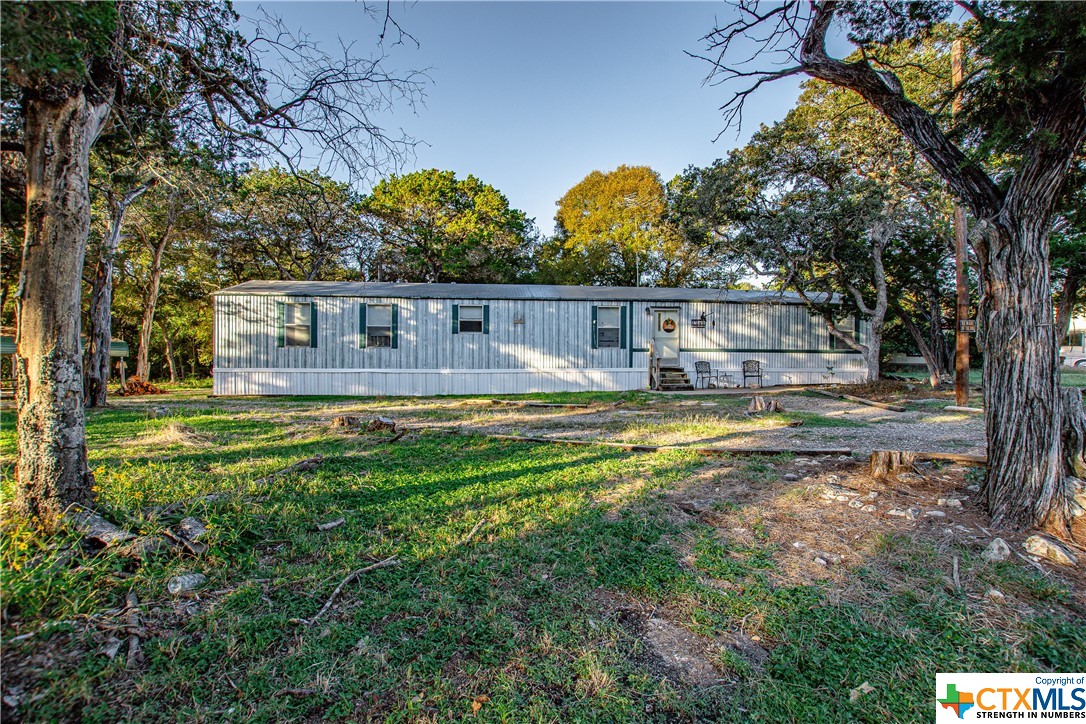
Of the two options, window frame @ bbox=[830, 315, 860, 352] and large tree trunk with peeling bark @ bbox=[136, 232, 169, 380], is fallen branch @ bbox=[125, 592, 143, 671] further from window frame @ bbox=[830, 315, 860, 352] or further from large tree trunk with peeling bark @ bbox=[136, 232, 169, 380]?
large tree trunk with peeling bark @ bbox=[136, 232, 169, 380]

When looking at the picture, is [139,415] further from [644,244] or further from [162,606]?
[644,244]

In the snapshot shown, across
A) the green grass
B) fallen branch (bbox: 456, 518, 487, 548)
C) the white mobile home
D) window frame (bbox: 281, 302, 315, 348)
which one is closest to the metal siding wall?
the white mobile home

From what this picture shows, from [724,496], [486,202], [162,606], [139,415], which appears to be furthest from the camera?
[486,202]

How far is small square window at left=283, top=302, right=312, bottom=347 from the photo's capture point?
38.4 feet

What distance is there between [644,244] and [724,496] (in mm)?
19209

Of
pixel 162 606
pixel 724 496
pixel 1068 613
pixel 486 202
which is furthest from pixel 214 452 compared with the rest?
pixel 486 202

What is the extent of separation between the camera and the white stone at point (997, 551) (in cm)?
255

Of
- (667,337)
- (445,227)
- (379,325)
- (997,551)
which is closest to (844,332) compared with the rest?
(667,337)

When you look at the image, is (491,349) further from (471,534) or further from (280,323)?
(471,534)

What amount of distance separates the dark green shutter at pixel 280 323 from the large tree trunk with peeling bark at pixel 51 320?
9.65 metres

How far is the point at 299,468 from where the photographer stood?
4262 millimetres

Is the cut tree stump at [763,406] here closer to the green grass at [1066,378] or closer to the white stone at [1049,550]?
the white stone at [1049,550]

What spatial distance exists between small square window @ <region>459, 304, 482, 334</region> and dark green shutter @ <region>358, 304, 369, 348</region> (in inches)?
98.5

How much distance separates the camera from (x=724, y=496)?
3.68m
